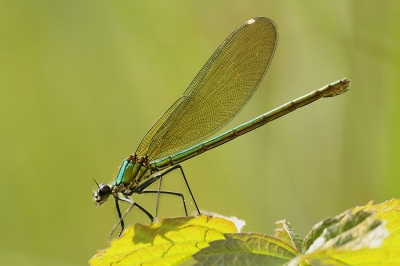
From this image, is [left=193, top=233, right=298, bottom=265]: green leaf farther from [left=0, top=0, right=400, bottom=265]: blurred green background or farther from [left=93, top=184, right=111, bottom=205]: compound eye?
[left=0, top=0, right=400, bottom=265]: blurred green background

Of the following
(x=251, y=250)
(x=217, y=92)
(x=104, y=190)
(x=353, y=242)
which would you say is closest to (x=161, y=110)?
(x=217, y=92)

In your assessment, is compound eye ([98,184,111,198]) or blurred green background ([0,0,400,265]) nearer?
compound eye ([98,184,111,198])

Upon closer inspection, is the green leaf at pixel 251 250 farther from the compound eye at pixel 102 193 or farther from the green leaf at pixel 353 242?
the compound eye at pixel 102 193

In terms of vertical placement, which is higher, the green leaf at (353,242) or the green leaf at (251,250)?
the green leaf at (251,250)

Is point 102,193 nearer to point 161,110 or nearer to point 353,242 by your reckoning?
point 353,242

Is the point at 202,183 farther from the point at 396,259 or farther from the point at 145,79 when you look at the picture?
the point at 396,259

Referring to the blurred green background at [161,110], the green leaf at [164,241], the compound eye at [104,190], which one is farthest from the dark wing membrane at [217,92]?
the green leaf at [164,241]

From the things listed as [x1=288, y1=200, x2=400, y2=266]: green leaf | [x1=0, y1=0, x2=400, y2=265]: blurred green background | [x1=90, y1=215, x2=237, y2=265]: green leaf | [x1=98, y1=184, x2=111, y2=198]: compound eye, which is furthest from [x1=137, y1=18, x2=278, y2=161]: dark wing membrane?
[x1=288, y1=200, x2=400, y2=266]: green leaf
